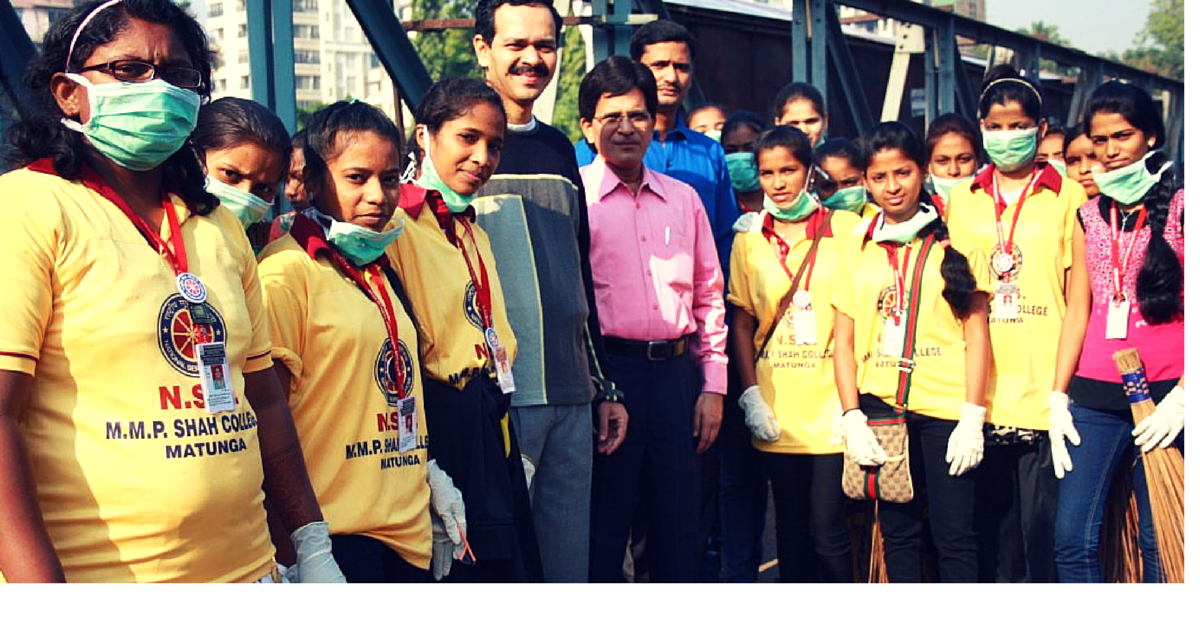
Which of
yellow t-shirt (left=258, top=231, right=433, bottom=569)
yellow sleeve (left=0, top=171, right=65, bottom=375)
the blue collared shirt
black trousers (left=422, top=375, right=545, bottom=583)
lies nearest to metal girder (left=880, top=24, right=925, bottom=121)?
the blue collared shirt

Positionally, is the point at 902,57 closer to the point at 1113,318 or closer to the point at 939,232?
the point at 939,232

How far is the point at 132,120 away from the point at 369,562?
1.07 meters

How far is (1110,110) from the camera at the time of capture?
389 cm

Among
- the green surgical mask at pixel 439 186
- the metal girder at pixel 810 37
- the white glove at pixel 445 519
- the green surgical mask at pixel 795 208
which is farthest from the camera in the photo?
the metal girder at pixel 810 37

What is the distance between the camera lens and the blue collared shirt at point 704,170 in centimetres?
450

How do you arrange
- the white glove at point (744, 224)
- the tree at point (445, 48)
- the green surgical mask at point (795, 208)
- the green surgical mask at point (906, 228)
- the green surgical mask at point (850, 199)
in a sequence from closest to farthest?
the green surgical mask at point (906, 228), the green surgical mask at point (795, 208), the white glove at point (744, 224), the green surgical mask at point (850, 199), the tree at point (445, 48)

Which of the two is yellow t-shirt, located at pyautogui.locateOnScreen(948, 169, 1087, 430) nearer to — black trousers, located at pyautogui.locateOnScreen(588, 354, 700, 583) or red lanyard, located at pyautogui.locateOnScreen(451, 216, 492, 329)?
black trousers, located at pyautogui.locateOnScreen(588, 354, 700, 583)

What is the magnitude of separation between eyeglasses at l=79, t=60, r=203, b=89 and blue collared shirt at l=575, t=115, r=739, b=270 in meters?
2.54

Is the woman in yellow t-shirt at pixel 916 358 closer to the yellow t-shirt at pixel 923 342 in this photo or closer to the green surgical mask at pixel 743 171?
the yellow t-shirt at pixel 923 342

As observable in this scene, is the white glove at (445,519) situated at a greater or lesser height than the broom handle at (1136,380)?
lesser

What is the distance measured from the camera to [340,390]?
2.53m

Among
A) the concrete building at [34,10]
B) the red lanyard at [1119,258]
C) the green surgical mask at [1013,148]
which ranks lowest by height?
the red lanyard at [1119,258]

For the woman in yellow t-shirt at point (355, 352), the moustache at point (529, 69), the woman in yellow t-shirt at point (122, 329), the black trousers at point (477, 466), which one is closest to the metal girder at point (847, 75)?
the moustache at point (529, 69)

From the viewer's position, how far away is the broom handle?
3.68 m
